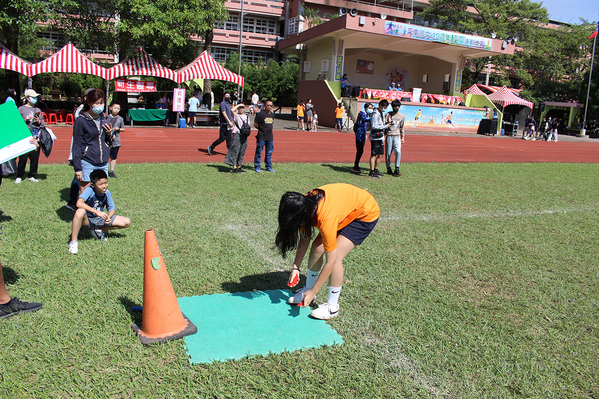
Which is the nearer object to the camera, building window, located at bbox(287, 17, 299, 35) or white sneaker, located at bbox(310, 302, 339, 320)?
white sneaker, located at bbox(310, 302, 339, 320)

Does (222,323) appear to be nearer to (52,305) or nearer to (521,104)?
(52,305)

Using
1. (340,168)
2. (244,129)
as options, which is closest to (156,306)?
(244,129)

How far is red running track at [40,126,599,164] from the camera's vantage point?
13.0 m

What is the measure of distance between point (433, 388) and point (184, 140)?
593 inches

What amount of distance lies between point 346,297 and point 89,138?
3.83 m

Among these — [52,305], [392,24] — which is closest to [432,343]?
[52,305]

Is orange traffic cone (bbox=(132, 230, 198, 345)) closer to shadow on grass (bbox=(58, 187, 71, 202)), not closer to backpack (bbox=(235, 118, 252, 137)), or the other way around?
shadow on grass (bbox=(58, 187, 71, 202))

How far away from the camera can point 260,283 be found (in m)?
4.55

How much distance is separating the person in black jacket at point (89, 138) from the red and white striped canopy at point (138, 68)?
1616cm

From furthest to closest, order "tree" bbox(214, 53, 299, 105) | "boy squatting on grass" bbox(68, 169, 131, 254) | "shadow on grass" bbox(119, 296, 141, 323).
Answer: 1. "tree" bbox(214, 53, 299, 105)
2. "boy squatting on grass" bbox(68, 169, 131, 254)
3. "shadow on grass" bbox(119, 296, 141, 323)

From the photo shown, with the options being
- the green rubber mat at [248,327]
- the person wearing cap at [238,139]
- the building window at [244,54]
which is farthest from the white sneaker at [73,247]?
the building window at [244,54]

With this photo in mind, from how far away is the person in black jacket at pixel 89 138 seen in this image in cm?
555

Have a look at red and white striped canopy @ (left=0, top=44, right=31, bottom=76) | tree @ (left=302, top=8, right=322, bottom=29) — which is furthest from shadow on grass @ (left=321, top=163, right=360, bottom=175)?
tree @ (left=302, top=8, right=322, bottom=29)

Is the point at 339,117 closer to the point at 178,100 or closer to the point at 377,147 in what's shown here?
the point at 178,100
